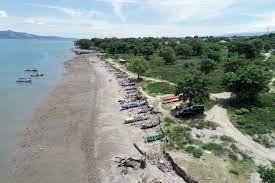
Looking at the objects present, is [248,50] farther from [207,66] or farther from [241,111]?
[241,111]

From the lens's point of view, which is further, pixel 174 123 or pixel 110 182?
pixel 174 123

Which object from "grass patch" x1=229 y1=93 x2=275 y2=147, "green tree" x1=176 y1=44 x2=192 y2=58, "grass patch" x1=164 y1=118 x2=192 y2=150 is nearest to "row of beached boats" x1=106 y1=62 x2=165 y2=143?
"grass patch" x1=164 y1=118 x2=192 y2=150

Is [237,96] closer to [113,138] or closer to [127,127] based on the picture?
[127,127]

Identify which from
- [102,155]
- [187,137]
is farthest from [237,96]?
[102,155]

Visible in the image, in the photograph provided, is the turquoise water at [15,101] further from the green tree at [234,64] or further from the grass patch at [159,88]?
the green tree at [234,64]

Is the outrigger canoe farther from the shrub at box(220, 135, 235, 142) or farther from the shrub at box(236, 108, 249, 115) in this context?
the shrub at box(236, 108, 249, 115)
